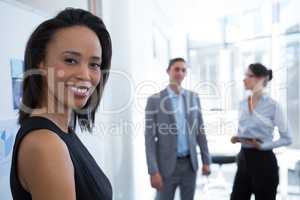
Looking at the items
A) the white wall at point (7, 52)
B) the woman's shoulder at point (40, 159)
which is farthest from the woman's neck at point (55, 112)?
the white wall at point (7, 52)

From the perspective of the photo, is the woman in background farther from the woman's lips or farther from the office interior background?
the woman's lips

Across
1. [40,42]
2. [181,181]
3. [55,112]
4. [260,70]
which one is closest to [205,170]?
[181,181]

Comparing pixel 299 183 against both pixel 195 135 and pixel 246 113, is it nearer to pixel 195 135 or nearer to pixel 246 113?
pixel 246 113

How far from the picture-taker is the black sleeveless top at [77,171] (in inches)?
24.6

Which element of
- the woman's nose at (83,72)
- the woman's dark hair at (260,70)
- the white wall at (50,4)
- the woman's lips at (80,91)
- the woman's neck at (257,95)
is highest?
the white wall at (50,4)

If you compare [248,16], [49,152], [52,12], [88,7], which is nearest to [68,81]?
[49,152]

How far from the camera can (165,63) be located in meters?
4.67

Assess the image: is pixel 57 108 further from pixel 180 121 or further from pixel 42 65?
pixel 180 121

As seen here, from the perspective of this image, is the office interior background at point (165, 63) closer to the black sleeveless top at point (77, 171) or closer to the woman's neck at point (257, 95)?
the black sleeveless top at point (77, 171)

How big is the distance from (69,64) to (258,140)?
193 centimetres

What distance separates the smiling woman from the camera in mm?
572

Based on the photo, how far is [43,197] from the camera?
0.57m

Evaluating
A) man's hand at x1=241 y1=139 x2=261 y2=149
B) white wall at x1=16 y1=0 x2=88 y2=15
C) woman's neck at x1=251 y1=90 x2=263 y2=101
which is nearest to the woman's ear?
white wall at x1=16 y1=0 x2=88 y2=15

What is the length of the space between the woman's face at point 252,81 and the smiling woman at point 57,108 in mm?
1822
